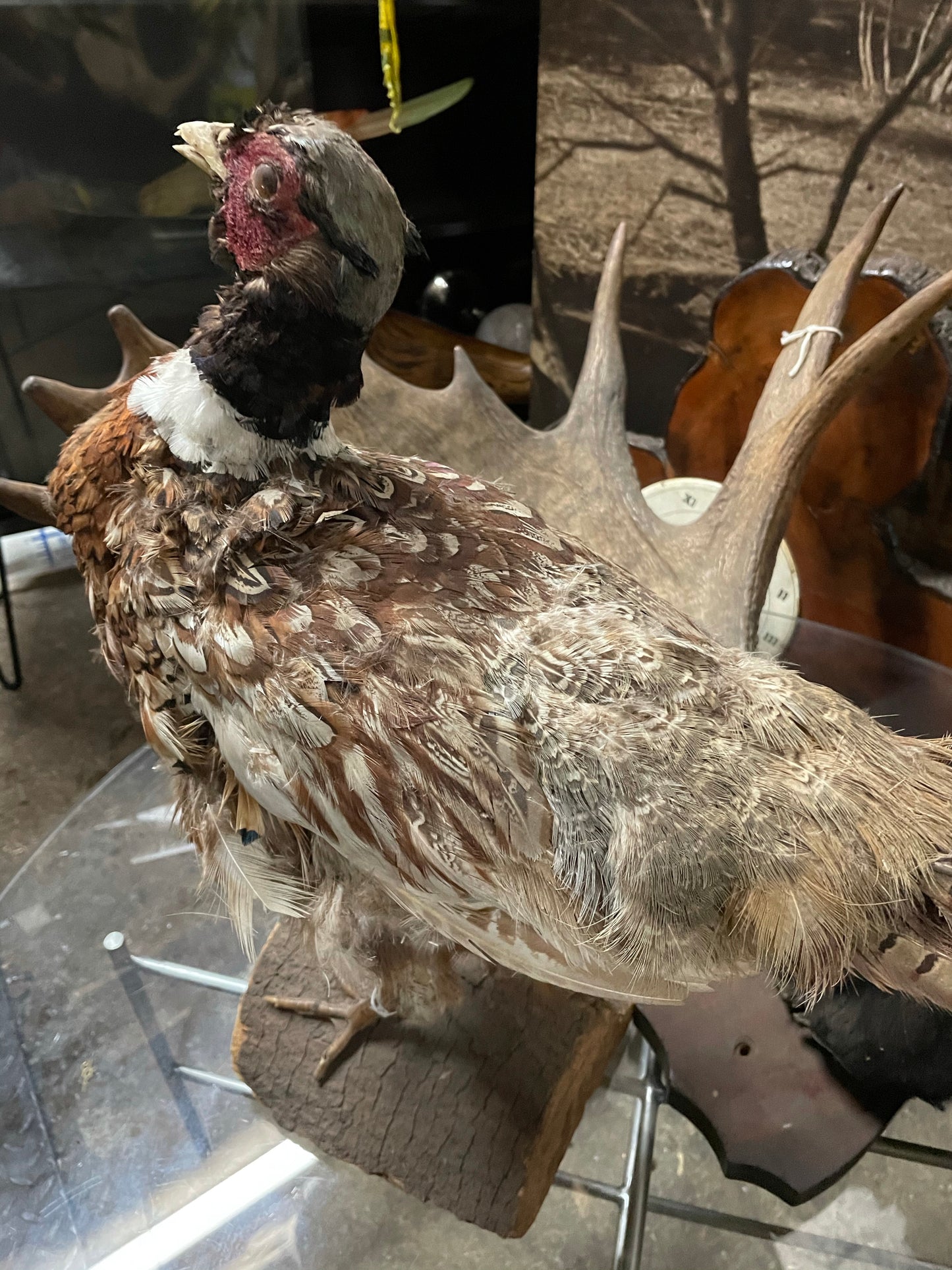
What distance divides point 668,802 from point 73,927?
34.1 inches

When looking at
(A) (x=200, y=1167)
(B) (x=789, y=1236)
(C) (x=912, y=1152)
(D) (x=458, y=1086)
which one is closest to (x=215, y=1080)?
(A) (x=200, y=1167)

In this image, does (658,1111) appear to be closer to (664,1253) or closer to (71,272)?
(664,1253)

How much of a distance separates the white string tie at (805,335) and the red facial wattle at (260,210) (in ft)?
2.09

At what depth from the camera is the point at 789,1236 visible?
2.88ft

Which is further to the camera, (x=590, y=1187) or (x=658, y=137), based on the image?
(x=658, y=137)

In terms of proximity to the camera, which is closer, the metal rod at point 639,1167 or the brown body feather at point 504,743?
the brown body feather at point 504,743

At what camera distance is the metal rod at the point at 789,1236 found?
0.85 meters

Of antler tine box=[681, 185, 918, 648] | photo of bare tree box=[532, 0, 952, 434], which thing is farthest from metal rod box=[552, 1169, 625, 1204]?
photo of bare tree box=[532, 0, 952, 434]

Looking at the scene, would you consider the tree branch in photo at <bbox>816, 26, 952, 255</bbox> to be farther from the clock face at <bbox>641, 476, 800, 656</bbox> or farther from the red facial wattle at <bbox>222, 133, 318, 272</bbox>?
the red facial wattle at <bbox>222, 133, 318, 272</bbox>

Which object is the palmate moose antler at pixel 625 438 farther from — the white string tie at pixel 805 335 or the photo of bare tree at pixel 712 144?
the photo of bare tree at pixel 712 144

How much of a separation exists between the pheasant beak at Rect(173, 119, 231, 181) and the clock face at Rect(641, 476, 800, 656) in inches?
29.3

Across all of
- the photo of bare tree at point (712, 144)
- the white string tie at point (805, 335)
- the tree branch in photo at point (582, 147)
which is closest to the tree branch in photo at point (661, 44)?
the photo of bare tree at point (712, 144)

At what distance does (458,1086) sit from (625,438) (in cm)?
72

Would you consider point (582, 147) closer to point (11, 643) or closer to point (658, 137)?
point (658, 137)
